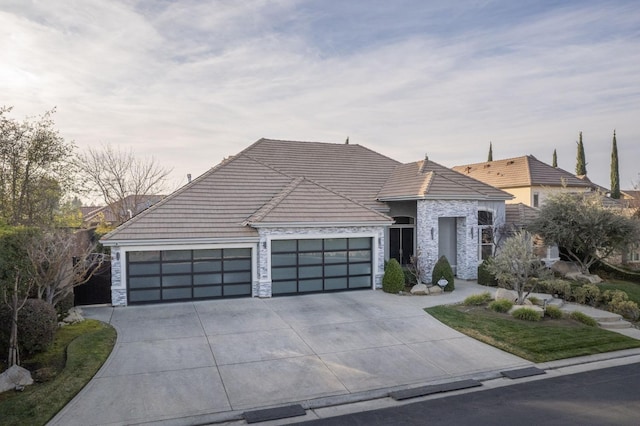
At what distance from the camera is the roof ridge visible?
17656 mm

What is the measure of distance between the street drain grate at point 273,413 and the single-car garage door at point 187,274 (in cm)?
931

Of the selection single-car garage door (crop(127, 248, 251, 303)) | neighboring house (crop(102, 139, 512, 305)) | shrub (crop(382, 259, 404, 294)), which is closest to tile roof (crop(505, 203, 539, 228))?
neighboring house (crop(102, 139, 512, 305))

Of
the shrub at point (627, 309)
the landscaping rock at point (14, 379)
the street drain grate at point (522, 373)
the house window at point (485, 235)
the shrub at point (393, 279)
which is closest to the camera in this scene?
the landscaping rock at point (14, 379)

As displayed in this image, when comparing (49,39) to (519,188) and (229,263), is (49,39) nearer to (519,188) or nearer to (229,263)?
(229,263)

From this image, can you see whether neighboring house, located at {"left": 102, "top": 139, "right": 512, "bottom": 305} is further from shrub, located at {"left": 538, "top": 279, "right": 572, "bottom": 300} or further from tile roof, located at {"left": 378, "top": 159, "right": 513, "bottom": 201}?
shrub, located at {"left": 538, "top": 279, "right": 572, "bottom": 300}

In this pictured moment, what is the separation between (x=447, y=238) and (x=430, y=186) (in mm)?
3602

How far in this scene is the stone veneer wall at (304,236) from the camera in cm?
1745

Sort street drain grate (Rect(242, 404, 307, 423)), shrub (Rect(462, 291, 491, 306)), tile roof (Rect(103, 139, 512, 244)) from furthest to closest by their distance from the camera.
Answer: tile roof (Rect(103, 139, 512, 244)) < shrub (Rect(462, 291, 491, 306)) < street drain grate (Rect(242, 404, 307, 423))

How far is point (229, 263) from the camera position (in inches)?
686

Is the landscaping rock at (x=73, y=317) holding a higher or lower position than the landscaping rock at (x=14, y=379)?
higher

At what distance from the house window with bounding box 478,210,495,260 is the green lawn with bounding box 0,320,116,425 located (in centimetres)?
1769

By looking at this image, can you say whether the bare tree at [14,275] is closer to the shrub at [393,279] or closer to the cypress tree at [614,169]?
the shrub at [393,279]

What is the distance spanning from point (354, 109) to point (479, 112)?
22.9 ft

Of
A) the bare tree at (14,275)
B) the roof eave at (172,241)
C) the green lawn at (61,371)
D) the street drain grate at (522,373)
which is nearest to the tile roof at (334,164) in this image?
the roof eave at (172,241)
